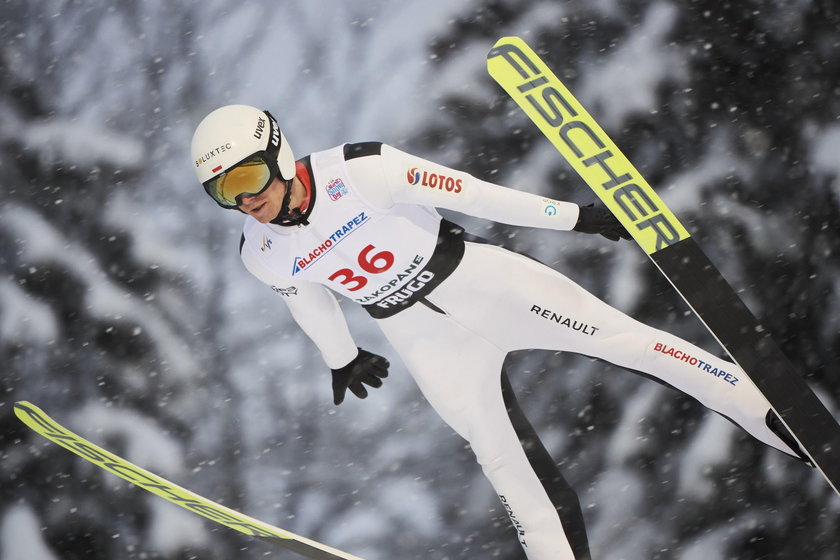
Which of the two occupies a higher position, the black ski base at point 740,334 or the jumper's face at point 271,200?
the jumper's face at point 271,200

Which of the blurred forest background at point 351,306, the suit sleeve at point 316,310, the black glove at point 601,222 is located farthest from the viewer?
the blurred forest background at point 351,306

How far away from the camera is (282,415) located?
3307 mm

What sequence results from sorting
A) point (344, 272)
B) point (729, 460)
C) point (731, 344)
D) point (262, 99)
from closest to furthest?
point (731, 344) → point (344, 272) → point (262, 99) → point (729, 460)

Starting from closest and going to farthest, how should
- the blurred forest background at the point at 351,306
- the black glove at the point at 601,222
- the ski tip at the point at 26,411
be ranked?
1. the black glove at the point at 601,222
2. the ski tip at the point at 26,411
3. the blurred forest background at the point at 351,306

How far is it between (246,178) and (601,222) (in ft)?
3.14

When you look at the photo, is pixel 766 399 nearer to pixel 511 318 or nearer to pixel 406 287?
pixel 511 318

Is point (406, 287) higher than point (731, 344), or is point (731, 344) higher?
point (406, 287)

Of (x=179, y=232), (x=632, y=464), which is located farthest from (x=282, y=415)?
(x=632, y=464)

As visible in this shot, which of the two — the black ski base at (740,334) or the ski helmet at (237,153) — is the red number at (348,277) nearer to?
the ski helmet at (237,153)

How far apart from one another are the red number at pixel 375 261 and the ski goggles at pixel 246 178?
1.07 feet

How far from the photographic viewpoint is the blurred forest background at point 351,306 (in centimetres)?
323

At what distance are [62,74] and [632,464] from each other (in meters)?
2.48

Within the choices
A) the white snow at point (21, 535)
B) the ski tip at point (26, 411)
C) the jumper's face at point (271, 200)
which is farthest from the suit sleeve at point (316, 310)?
the white snow at point (21, 535)

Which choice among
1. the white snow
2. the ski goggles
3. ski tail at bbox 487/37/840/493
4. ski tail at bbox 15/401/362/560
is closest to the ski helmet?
the ski goggles
